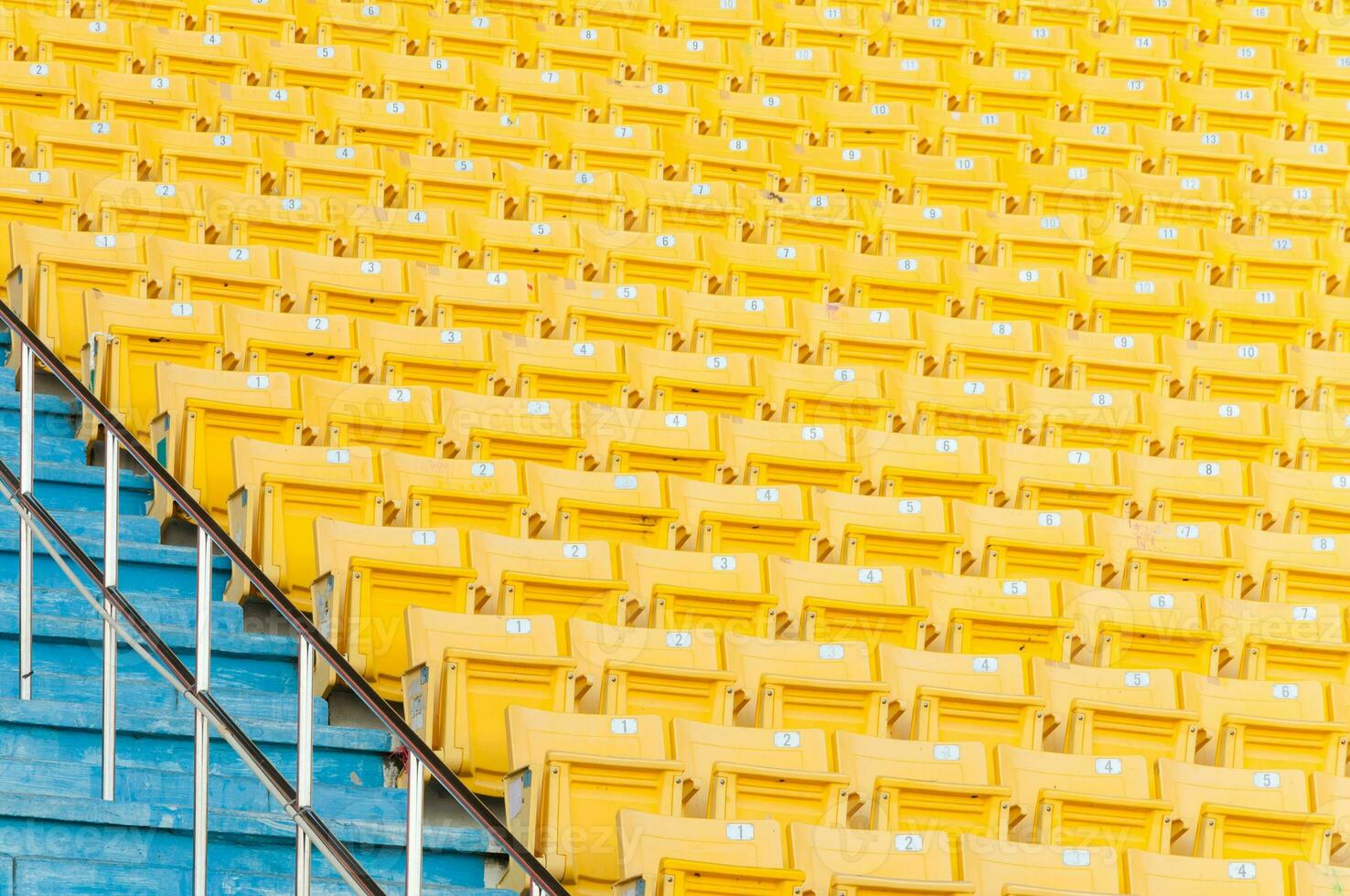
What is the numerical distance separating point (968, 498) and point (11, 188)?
3.29m

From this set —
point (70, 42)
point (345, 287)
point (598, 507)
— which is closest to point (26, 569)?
point (598, 507)

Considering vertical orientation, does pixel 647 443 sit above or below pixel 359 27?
below

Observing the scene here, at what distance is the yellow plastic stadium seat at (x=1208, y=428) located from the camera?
6508 mm

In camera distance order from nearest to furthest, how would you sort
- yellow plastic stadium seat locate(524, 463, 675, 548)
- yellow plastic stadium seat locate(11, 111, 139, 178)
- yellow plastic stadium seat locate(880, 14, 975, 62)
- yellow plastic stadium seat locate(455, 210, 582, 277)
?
yellow plastic stadium seat locate(524, 463, 675, 548) < yellow plastic stadium seat locate(11, 111, 139, 178) < yellow plastic stadium seat locate(455, 210, 582, 277) < yellow plastic stadium seat locate(880, 14, 975, 62)

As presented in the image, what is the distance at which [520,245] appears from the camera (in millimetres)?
6988

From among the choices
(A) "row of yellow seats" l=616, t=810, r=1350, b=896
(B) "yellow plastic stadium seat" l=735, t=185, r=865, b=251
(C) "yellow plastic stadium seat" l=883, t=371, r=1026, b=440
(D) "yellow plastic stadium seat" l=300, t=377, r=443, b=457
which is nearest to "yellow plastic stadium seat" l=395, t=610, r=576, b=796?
(A) "row of yellow seats" l=616, t=810, r=1350, b=896

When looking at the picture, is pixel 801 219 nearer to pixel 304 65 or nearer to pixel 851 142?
pixel 851 142

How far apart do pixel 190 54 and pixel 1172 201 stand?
163 inches

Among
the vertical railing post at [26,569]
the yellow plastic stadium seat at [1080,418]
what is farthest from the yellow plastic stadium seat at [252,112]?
the vertical railing post at [26,569]

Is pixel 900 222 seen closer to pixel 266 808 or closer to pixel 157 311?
pixel 157 311

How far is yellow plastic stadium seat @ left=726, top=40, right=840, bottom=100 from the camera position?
9.05 m

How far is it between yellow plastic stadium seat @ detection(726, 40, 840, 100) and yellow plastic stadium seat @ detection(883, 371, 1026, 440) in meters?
2.88

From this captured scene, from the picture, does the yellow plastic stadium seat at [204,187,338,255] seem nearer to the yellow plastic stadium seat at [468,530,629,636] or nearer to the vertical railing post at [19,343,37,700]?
the yellow plastic stadium seat at [468,530,629,636]

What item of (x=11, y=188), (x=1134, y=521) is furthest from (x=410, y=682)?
(x=11, y=188)
